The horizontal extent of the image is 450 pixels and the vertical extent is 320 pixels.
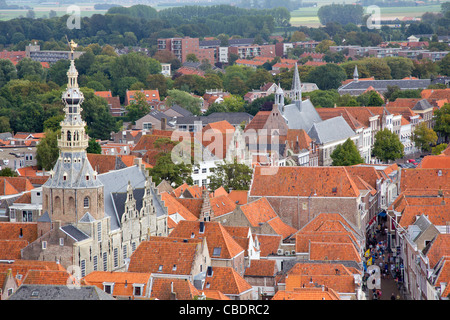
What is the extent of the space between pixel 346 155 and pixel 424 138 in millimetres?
24302

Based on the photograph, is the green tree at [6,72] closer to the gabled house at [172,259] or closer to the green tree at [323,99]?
the green tree at [323,99]

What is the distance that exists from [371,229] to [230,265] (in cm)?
2360

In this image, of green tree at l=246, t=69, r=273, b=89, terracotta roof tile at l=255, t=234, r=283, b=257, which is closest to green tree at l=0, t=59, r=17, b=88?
green tree at l=246, t=69, r=273, b=89

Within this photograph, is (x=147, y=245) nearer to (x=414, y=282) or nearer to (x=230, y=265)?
(x=230, y=265)

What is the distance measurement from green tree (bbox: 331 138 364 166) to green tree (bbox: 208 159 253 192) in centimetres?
2008

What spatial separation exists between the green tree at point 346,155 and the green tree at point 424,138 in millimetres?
21518

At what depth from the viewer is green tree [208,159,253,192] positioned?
274 feet

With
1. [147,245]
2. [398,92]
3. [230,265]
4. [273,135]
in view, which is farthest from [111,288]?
[398,92]

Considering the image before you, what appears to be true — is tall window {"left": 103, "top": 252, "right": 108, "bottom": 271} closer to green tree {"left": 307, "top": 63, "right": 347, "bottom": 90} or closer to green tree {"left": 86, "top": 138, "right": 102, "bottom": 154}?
green tree {"left": 86, "top": 138, "right": 102, "bottom": 154}

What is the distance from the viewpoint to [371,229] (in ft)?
255

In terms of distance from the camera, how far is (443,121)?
435 feet

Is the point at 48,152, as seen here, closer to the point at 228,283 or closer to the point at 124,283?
the point at 228,283

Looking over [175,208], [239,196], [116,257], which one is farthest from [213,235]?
[239,196]

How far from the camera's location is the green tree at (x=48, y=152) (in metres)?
97.0
